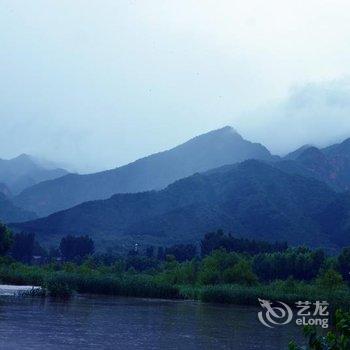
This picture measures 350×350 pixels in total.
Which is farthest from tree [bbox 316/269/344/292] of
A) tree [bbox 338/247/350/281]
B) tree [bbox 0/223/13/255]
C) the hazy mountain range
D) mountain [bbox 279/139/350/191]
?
mountain [bbox 279/139/350/191]

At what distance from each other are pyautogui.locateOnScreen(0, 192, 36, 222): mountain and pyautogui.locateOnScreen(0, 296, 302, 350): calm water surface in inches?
5772

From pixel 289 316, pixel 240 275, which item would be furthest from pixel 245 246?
pixel 289 316

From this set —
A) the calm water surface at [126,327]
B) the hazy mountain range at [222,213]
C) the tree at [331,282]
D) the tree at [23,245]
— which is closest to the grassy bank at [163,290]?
the tree at [331,282]

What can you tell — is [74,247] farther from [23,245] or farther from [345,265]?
[345,265]

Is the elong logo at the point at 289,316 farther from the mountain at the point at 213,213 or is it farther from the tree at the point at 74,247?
the mountain at the point at 213,213

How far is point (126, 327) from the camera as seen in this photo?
27641 millimetres

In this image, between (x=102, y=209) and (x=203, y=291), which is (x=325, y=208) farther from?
(x=203, y=291)

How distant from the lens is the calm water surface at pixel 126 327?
22531mm

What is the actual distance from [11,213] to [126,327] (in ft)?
537

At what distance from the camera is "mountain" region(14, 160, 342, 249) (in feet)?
392

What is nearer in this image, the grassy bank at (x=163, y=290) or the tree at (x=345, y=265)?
the grassy bank at (x=163, y=290)

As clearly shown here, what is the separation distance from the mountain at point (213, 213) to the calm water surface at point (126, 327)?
79.0 metres

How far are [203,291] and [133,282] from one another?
5.39 metres

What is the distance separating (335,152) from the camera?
19975 centimetres
